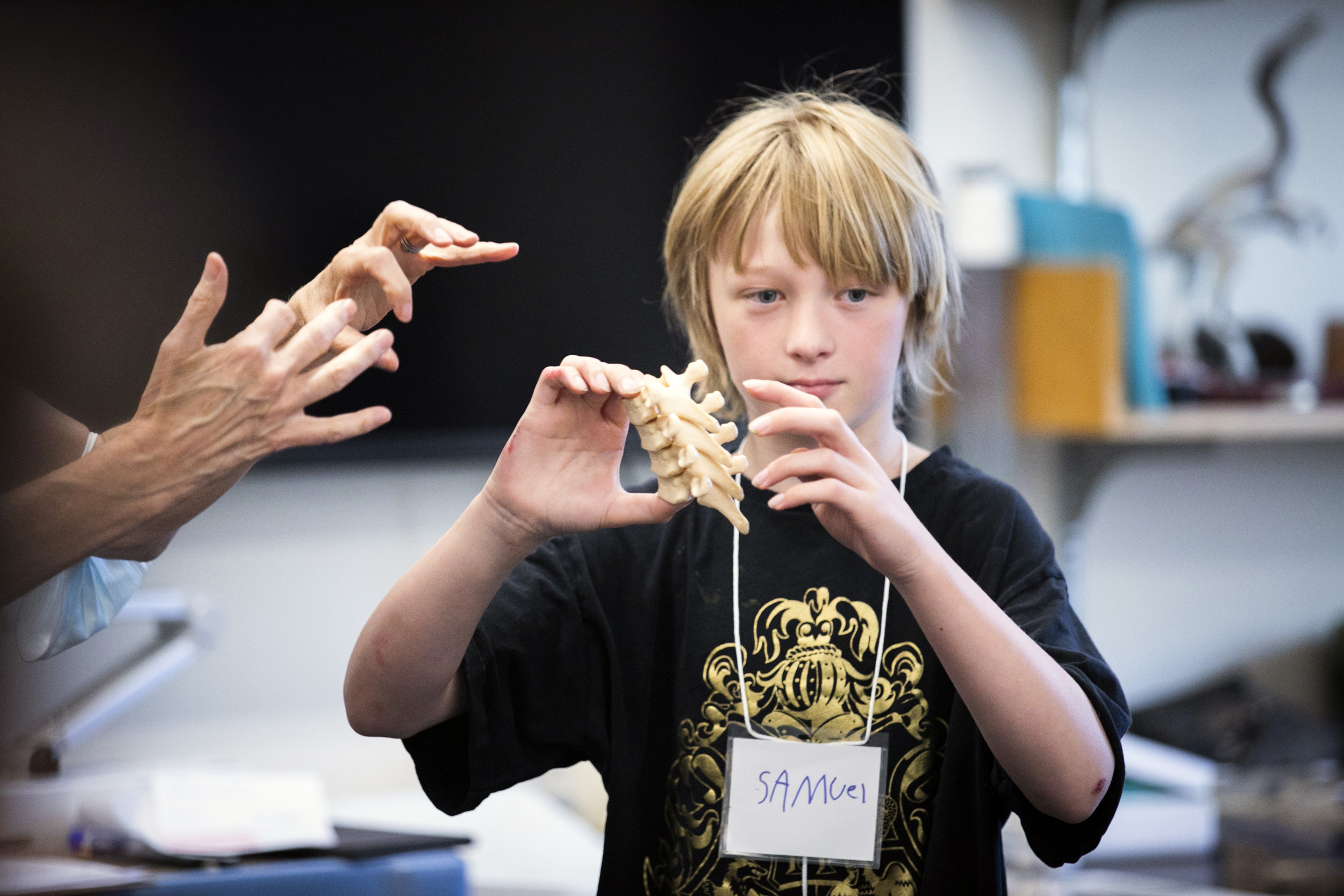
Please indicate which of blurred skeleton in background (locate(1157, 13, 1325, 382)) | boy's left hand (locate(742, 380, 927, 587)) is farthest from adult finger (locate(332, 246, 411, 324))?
blurred skeleton in background (locate(1157, 13, 1325, 382))

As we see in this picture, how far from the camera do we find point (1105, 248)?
2.16 m

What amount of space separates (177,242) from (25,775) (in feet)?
2.82

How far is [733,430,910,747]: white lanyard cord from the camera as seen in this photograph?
87 cm

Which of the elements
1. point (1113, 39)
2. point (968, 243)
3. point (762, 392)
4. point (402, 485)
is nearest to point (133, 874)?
point (762, 392)

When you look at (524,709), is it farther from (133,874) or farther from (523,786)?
(523,786)

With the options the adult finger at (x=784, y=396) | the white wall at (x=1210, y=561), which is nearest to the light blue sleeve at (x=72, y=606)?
the adult finger at (x=784, y=396)

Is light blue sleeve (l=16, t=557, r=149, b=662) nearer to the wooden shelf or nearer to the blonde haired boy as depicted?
the blonde haired boy

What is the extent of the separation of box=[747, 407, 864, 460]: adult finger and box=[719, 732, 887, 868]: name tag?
0.81 feet

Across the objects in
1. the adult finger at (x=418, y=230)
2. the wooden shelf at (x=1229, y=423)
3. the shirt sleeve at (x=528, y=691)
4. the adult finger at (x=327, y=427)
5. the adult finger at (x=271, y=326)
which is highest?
the wooden shelf at (x=1229, y=423)

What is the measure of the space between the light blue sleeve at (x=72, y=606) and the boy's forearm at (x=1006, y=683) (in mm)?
546

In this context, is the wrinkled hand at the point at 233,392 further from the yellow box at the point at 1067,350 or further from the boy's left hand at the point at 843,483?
the yellow box at the point at 1067,350

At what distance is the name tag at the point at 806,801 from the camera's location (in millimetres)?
846

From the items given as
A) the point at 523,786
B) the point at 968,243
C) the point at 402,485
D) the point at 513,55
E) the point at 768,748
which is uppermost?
the point at 513,55

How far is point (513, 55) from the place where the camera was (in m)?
2.11
